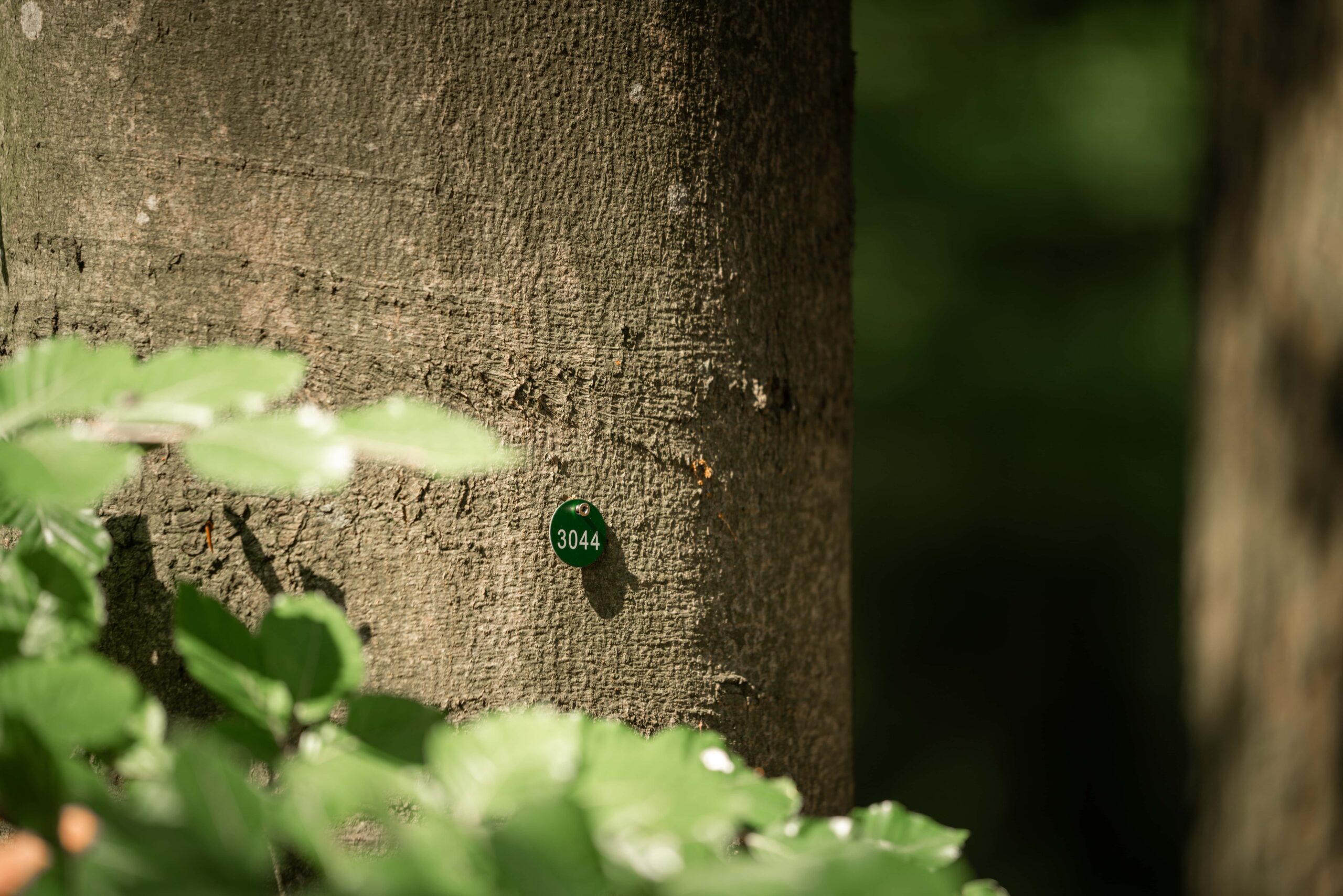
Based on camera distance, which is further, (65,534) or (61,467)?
(65,534)

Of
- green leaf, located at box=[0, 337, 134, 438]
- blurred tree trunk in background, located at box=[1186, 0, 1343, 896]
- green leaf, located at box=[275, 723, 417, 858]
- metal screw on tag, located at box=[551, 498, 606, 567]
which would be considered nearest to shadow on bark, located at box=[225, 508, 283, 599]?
metal screw on tag, located at box=[551, 498, 606, 567]

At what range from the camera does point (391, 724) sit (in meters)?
0.60

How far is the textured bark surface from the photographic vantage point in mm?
850

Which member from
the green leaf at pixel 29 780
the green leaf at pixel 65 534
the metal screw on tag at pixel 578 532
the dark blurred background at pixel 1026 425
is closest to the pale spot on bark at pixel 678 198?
the metal screw on tag at pixel 578 532

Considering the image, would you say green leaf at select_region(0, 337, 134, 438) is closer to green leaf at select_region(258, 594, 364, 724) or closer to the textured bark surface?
green leaf at select_region(258, 594, 364, 724)

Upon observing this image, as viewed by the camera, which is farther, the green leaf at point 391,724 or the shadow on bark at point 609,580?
the shadow on bark at point 609,580

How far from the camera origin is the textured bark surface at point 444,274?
2.79ft

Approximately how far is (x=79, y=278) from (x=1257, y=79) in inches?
54.6

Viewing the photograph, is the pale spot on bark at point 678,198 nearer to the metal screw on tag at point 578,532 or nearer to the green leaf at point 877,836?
the metal screw on tag at point 578,532

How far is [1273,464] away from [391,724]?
1122 mm

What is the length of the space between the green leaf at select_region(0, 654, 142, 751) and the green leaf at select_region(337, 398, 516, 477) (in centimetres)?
17

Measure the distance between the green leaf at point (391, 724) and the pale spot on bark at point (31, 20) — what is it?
72cm

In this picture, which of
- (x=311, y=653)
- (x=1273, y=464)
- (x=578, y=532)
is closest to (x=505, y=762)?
(x=311, y=653)

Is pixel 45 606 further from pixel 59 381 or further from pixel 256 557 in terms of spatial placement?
→ pixel 256 557
